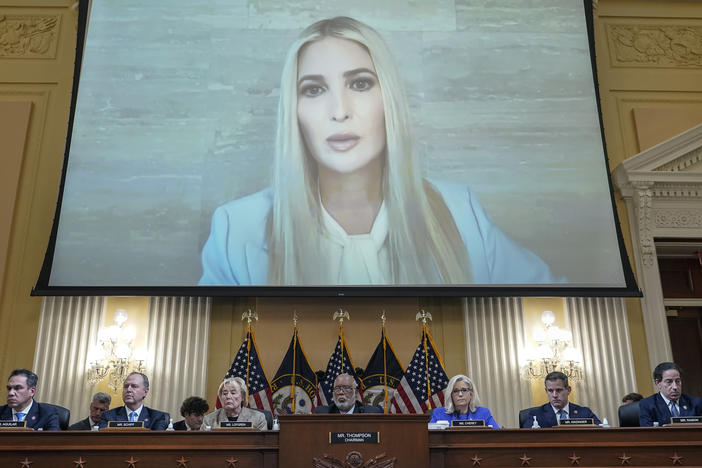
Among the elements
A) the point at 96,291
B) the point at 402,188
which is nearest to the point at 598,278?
the point at 402,188

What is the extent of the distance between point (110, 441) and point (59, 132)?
582 cm

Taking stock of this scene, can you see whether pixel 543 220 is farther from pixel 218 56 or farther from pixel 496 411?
pixel 218 56

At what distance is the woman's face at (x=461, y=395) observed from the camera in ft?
19.3

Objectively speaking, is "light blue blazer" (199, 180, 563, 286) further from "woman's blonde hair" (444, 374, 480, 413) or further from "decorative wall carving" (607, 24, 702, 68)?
"decorative wall carving" (607, 24, 702, 68)

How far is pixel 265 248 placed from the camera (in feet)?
27.3

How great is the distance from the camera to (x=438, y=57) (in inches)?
363

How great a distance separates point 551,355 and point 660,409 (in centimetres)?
257

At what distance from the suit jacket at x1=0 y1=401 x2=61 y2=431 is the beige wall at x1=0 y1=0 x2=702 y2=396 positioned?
2765 millimetres

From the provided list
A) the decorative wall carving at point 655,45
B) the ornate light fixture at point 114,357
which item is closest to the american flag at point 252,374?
the ornate light fixture at point 114,357

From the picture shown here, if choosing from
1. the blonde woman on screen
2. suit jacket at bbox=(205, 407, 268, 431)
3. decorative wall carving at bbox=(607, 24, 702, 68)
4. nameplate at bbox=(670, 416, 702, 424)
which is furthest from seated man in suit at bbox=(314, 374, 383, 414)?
decorative wall carving at bbox=(607, 24, 702, 68)

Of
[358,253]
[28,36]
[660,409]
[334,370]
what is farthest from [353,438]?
[28,36]

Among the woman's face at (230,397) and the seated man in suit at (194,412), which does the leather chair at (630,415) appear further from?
the seated man in suit at (194,412)

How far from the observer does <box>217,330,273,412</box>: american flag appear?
7.73 m

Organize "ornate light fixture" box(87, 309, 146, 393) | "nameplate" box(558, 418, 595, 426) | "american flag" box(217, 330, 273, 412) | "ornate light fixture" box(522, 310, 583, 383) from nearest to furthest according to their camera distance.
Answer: "nameplate" box(558, 418, 595, 426)
"american flag" box(217, 330, 273, 412)
"ornate light fixture" box(87, 309, 146, 393)
"ornate light fixture" box(522, 310, 583, 383)
